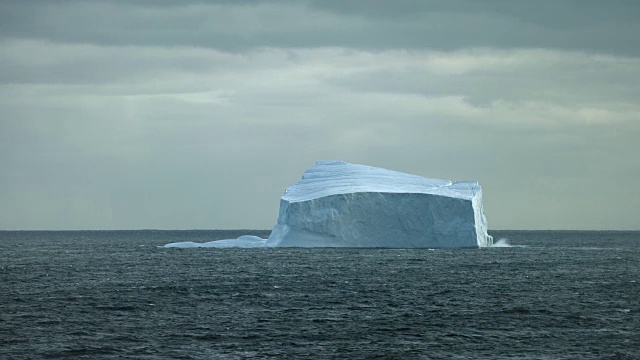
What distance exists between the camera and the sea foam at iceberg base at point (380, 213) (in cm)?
6644

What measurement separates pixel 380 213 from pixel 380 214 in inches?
5.8

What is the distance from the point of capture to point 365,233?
69812mm

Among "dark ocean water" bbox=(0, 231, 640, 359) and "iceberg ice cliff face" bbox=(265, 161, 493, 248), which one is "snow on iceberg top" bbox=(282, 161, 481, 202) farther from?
"dark ocean water" bbox=(0, 231, 640, 359)

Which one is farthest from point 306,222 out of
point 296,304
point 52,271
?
point 296,304

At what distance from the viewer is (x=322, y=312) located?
3247cm

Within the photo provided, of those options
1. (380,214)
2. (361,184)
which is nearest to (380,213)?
(380,214)

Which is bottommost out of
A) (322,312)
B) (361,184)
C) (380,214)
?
(322,312)

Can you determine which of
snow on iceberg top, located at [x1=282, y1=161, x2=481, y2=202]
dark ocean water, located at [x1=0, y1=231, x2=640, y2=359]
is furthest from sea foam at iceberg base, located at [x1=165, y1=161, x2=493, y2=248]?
dark ocean water, located at [x1=0, y1=231, x2=640, y2=359]

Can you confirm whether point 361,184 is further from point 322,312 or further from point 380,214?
point 322,312

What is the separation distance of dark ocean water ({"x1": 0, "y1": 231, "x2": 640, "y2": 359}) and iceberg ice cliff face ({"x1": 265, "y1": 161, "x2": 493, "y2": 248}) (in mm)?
10677

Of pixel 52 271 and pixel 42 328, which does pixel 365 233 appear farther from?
pixel 42 328

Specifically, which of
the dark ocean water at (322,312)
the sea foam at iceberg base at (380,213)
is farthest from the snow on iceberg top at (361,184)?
the dark ocean water at (322,312)

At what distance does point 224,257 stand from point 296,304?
115 feet

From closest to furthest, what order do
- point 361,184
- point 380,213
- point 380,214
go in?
point 380,213 < point 380,214 < point 361,184
